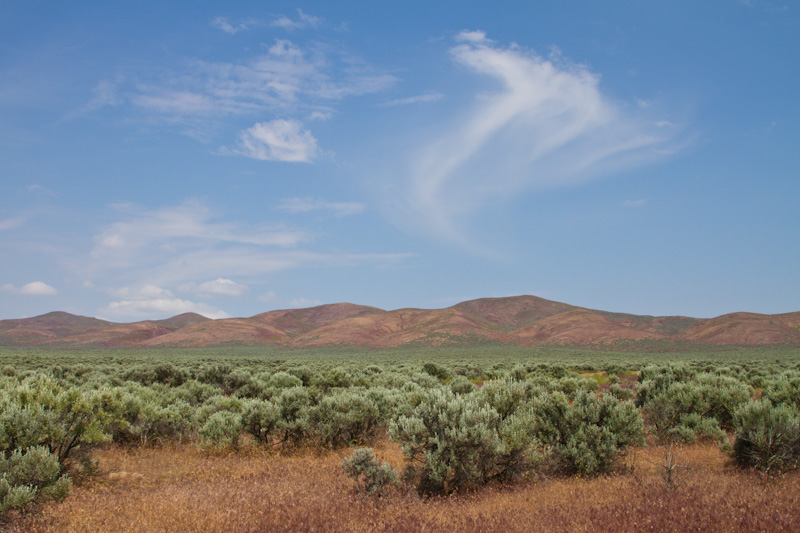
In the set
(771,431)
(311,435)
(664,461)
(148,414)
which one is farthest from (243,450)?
(771,431)

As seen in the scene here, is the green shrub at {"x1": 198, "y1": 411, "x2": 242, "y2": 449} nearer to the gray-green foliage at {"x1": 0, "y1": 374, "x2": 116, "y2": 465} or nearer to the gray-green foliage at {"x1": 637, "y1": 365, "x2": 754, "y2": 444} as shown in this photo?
the gray-green foliage at {"x1": 0, "y1": 374, "x2": 116, "y2": 465}

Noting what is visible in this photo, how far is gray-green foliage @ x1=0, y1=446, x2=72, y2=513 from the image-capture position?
567 centimetres

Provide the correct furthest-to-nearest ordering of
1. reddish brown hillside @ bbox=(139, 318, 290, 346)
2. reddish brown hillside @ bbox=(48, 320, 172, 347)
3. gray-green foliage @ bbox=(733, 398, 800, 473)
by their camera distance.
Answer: reddish brown hillside @ bbox=(48, 320, 172, 347)
reddish brown hillside @ bbox=(139, 318, 290, 346)
gray-green foliage @ bbox=(733, 398, 800, 473)

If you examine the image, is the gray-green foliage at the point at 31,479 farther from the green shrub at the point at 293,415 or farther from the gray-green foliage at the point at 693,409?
the gray-green foliage at the point at 693,409

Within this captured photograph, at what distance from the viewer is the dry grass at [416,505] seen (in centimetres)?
532

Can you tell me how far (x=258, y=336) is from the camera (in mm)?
135875

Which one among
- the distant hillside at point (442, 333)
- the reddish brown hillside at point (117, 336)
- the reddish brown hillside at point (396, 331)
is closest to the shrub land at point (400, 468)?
the distant hillside at point (442, 333)

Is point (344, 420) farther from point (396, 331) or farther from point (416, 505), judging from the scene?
point (396, 331)

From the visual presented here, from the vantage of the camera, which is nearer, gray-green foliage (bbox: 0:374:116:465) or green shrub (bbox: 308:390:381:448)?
gray-green foliage (bbox: 0:374:116:465)

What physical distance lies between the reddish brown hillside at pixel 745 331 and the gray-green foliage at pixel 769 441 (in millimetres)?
110753

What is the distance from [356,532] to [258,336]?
139227 millimetres

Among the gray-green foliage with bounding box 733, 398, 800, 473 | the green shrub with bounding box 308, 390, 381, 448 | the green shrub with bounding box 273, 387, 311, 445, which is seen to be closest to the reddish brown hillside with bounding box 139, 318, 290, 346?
the green shrub with bounding box 273, 387, 311, 445

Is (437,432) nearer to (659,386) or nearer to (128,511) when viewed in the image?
(128,511)

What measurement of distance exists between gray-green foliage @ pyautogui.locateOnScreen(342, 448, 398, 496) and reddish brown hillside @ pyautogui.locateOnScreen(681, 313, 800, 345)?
11631 centimetres
